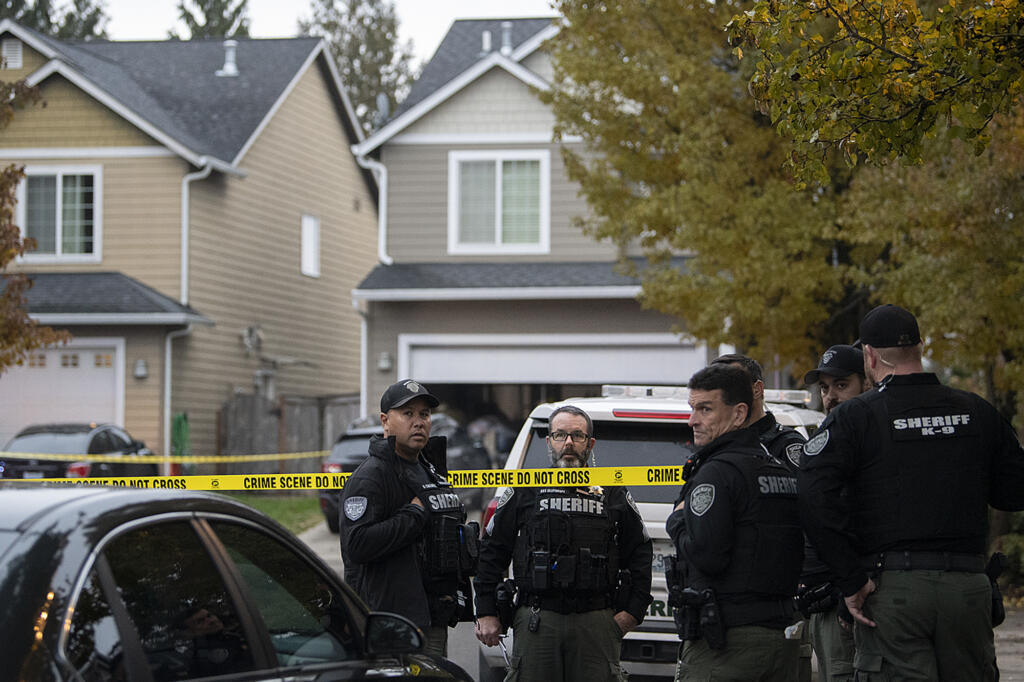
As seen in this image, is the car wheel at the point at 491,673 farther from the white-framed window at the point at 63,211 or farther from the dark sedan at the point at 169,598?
the white-framed window at the point at 63,211

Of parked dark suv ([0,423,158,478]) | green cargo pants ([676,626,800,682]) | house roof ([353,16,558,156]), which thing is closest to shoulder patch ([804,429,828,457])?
green cargo pants ([676,626,800,682])

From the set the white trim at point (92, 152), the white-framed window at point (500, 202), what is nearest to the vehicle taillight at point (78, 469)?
the white-framed window at point (500, 202)

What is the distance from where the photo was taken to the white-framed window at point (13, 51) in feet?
86.8

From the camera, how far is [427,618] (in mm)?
6172

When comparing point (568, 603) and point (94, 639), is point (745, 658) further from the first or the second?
point (94, 639)

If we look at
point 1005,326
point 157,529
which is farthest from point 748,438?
point 1005,326

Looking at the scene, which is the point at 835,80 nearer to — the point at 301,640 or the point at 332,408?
the point at 301,640

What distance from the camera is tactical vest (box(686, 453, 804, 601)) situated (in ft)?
16.5

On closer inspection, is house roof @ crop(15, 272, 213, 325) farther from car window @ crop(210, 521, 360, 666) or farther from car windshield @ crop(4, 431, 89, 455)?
car window @ crop(210, 521, 360, 666)

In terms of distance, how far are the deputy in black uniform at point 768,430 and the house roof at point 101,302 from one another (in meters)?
19.2

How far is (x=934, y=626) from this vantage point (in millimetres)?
4965

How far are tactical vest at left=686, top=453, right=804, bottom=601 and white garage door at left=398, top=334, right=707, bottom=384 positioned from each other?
1774 centimetres

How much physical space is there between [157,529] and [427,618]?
104 inches

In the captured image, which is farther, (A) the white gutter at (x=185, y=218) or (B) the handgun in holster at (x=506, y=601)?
(A) the white gutter at (x=185, y=218)
